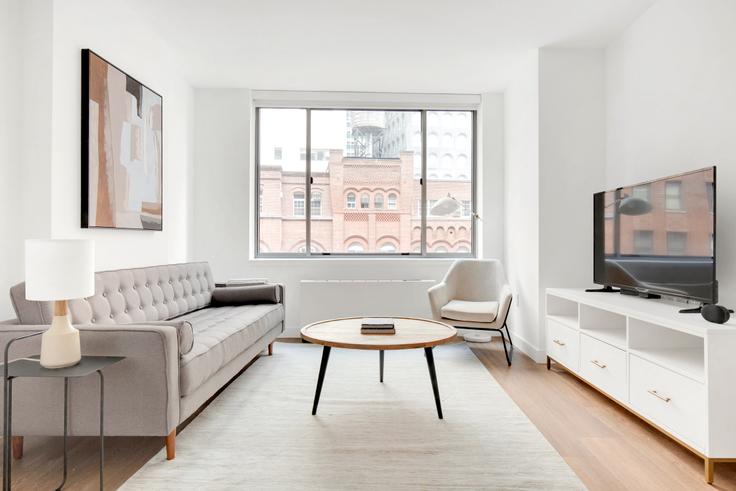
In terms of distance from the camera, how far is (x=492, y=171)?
4.87 meters

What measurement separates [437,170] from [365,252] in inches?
48.9

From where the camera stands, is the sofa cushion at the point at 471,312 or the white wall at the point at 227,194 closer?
the sofa cushion at the point at 471,312

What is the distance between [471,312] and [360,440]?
188 centimetres

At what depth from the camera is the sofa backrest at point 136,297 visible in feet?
6.93

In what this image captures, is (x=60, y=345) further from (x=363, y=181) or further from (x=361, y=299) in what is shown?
(x=363, y=181)

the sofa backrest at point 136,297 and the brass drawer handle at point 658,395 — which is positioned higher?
the sofa backrest at point 136,297

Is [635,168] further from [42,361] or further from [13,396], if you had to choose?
[13,396]

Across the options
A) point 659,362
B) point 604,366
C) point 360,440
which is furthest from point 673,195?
point 360,440

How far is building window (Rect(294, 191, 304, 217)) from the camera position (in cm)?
504

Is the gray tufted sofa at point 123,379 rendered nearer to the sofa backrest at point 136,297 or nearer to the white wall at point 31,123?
the sofa backrest at point 136,297

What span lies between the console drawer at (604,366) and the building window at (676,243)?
633 mm

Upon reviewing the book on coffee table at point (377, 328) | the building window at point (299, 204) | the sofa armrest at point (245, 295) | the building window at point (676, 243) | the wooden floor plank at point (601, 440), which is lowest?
the wooden floor plank at point (601, 440)

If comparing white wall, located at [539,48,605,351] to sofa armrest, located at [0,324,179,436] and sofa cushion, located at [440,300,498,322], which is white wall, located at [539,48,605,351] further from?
sofa armrest, located at [0,324,179,436]

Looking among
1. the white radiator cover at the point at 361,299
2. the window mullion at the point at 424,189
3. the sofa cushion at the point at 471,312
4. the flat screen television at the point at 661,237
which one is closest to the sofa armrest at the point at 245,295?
the white radiator cover at the point at 361,299
